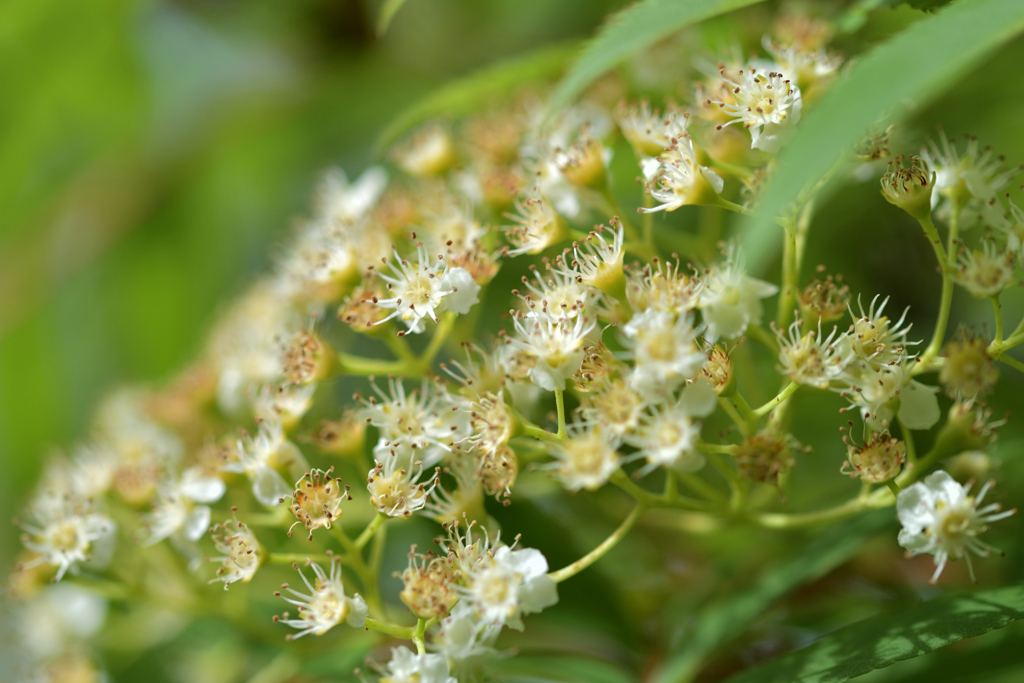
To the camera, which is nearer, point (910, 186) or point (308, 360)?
point (910, 186)

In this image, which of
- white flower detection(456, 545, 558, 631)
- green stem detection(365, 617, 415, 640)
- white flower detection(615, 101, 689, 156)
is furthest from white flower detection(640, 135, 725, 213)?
green stem detection(365, 617, 415, 640)

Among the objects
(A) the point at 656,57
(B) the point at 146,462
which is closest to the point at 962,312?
(A) the point at 656,57

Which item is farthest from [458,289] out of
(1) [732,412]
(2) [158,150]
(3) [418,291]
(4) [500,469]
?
(2) [158,150]

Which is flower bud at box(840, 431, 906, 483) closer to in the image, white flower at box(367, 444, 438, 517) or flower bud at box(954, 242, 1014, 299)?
flower bud at box(954, 242, 1014, 299)

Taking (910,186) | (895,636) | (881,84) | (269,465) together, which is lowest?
(895,636)

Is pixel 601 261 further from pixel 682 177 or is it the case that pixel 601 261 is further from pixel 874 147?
pixel 874 147

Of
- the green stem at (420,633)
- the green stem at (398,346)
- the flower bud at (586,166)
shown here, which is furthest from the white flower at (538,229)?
the green stem at (420,633)
